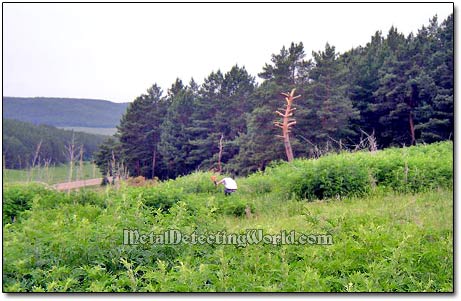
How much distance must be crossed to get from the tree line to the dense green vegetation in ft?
0.43

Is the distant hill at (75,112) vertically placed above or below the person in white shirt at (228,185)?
above

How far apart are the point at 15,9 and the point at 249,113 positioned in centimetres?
160

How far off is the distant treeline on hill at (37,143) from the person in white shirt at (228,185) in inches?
32.7

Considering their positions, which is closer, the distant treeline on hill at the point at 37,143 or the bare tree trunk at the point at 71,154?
the distant treeline on hill at the point at 37,143

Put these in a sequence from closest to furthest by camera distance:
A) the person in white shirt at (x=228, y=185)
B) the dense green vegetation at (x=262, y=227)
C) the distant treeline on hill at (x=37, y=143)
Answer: the dense green vegetation at (x=262, y=227)
the distant treeline on hill at (x=37, y=143)
the person in white shirt at (x=228, y=185)

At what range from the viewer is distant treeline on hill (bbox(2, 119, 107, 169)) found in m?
2.96

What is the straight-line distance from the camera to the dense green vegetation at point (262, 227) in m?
2.51

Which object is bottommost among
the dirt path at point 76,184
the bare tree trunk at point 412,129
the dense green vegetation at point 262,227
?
the dense green vegetation at point 262,227

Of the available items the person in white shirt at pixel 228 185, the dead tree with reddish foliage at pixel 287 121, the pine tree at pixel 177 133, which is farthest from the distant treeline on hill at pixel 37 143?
the dead tree with reddish foliage at pixel 287 121

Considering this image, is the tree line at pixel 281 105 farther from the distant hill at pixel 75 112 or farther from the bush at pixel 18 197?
the bush at pixel 18 197

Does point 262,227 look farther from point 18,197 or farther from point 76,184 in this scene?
point 18,197

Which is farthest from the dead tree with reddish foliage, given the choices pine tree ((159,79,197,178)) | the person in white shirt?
pine tree ((159,79,197,178))

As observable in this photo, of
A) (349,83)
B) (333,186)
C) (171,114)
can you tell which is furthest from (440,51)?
(171,114)

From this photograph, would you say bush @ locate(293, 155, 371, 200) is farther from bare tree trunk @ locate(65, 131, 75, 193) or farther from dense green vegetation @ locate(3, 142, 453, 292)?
bare tree trunk @ locate(65, 131, 75, 193)
